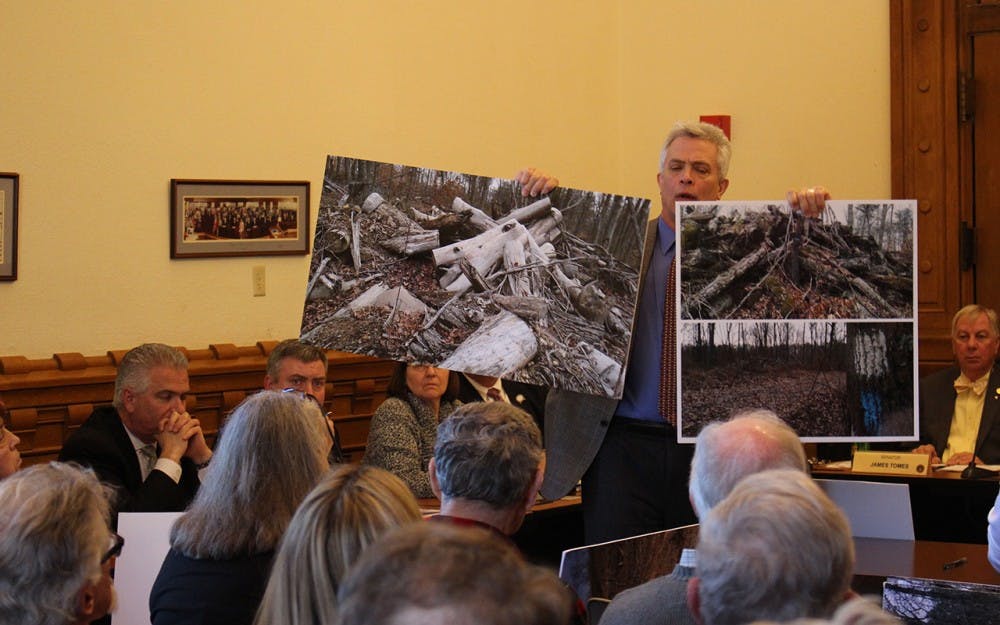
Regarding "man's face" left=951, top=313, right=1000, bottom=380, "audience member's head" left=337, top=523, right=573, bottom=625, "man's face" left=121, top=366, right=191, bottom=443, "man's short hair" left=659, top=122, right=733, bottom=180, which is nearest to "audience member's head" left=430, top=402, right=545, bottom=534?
"man's short hair" left=659, top=122, right=733, bottom=180

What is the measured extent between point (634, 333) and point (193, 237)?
2.58 metres

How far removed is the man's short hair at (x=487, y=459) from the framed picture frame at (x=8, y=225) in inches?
114

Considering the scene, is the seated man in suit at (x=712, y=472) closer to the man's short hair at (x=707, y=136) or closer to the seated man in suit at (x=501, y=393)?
the man's short hair at (x=707, y=136)

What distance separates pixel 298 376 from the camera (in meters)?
4.79

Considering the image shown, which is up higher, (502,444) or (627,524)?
(502,444)

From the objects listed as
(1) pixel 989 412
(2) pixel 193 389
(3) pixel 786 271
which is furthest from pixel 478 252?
(1) pixel 989 412

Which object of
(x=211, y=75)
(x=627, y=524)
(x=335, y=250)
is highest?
(x=211, y=75)

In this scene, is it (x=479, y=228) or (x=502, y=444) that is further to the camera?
(x=479, y=228)

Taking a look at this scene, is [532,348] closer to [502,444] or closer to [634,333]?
[634,333]

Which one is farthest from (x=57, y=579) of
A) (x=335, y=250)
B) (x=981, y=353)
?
(x=981, y=353)

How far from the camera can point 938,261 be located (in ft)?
22.5

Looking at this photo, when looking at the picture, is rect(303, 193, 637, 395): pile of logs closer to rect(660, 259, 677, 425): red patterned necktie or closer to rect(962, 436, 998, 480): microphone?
rect(660, 259, 677, 425): red patterned necktie

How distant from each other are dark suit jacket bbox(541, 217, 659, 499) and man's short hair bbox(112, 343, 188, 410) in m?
1.42

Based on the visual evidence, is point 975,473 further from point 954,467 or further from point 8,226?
point 8,226
